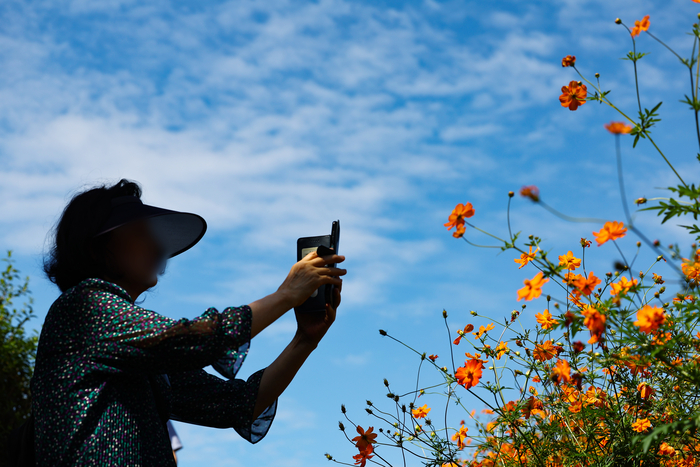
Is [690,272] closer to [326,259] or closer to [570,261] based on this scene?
[570,261]

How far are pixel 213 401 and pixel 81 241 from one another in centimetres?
72

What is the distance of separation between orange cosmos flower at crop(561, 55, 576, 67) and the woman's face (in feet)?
5.24

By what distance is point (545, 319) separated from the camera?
79.0 inches

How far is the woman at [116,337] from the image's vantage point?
4.87 feet

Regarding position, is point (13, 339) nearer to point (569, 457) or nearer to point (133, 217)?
point (133, 217)

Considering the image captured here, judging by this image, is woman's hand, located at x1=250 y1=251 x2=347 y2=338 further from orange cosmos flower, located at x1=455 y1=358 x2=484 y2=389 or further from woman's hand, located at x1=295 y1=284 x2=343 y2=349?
orange cosmos flower, located at x1=455 y1=358 x2=484 y2=389

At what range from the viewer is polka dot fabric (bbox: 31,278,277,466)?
1479mm

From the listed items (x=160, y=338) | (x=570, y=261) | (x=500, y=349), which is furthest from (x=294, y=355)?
(x=570, y=261)

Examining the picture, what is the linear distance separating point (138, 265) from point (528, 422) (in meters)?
1.52

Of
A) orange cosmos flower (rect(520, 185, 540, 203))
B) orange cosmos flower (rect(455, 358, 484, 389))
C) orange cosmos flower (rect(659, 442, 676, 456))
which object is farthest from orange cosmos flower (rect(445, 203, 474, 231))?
orange cosmos flower (rect(659, 442, 676, 456))

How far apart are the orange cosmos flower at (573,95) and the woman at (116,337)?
101 centimetres

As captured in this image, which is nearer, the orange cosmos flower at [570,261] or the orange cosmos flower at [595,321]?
the orange cosmos flower at [595,321]

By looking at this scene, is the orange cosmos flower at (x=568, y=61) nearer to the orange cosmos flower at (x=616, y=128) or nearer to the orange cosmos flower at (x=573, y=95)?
the orange cosmos flower at (x=573, y=95)

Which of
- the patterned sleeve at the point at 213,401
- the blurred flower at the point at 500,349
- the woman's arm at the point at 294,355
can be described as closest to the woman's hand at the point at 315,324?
the woman's arm at the point at 294,355
